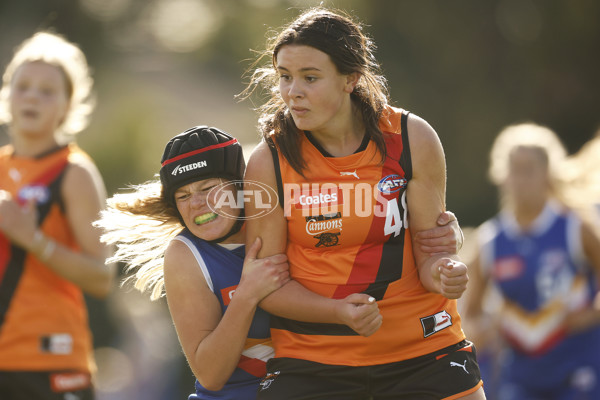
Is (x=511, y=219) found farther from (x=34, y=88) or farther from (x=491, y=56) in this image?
(x=491, y=56)

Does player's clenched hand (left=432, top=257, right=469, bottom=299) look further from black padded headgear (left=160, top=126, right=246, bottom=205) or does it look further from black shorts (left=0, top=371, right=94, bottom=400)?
black shorts (left=0, top=371, right=94, bottom=400)

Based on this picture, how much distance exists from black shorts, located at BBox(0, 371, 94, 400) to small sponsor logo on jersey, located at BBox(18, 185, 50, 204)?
0.95 m

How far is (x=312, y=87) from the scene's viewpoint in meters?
3.36

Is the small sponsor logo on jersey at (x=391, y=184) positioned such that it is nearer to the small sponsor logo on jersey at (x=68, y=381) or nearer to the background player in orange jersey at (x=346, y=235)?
the background player in orange jersey at (x=346, y=235)

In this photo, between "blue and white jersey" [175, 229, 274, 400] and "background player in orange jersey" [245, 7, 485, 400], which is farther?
"blue and white jersey" [175, 229, 274, 400]

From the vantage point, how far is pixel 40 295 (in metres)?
4.55

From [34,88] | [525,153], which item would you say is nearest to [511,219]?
[525,153]

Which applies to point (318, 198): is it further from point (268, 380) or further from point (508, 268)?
point (508, 268)

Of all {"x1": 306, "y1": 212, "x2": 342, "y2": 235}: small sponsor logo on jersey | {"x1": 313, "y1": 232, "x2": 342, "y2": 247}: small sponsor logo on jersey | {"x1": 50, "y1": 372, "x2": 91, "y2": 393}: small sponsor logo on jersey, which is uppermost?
{"x1": 306, "y1": 212, "x2": 342, "y2": 235}: small sponsor logo on jersey

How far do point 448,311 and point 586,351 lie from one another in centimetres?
291

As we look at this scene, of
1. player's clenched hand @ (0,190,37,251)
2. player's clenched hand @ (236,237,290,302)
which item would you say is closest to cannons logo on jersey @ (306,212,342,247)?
player's clenched hand @ (236,237,290,302)

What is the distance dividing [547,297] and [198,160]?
3.42 m

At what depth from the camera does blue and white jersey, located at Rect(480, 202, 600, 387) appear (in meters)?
5.94

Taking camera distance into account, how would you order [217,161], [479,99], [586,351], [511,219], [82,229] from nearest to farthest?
[217,161] < [82,229] < [586,351] < [511,219] < [479,99]
